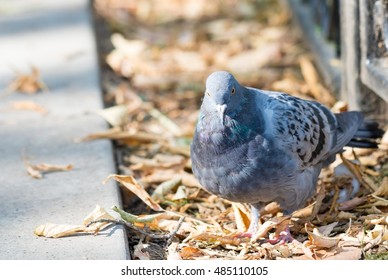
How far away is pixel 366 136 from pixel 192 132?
1424mm

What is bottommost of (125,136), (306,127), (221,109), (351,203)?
(125,136)

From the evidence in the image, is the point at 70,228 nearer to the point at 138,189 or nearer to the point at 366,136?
the point at 138,189

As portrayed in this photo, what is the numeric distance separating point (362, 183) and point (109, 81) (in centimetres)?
293

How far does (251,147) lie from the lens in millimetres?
4352

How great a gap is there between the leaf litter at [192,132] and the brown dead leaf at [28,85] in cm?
58

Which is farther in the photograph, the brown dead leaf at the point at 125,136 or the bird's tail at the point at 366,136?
the brown dead leaf at the point at 125,136

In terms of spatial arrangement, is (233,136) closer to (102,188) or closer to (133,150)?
(102,188)

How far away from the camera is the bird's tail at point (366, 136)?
5137 millimetres

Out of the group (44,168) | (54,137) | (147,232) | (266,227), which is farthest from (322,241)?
(54,137)

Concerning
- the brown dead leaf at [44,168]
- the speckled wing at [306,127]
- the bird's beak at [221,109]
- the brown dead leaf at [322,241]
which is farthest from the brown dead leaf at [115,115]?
the brown dead leaf at [322,241]

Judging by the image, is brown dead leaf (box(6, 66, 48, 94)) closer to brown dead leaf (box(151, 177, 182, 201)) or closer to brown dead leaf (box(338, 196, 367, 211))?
brown dead leaf (box(151, 177, 182, 201))

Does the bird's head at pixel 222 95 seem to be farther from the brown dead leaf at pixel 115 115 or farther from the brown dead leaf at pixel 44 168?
the brown dead leaf at pixel 115 115

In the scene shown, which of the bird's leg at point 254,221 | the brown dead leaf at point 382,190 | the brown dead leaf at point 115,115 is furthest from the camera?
the brown dead leaf at point 115,115
